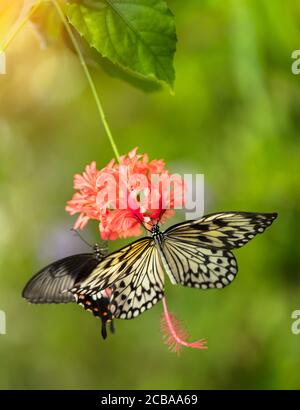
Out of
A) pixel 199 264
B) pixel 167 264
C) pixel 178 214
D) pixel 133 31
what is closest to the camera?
pixel 133 31

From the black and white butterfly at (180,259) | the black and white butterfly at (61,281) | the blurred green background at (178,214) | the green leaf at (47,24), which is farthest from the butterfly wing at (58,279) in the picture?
the blurred green background at (178,214)

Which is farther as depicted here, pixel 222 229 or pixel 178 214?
pixel 178 214

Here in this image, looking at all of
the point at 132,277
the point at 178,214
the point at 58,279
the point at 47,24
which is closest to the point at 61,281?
the point at 58,279

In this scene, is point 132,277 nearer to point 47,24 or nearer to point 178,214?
point 47,24

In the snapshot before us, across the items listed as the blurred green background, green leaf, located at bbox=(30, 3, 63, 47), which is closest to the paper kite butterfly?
green leaf, located at bbox=(30, 3, 63, 47)

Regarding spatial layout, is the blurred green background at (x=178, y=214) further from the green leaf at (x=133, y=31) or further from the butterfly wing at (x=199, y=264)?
the green leaf at (x=133, y=31)

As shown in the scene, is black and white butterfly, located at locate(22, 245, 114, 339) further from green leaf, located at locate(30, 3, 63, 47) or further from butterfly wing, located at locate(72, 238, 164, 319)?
green leaf, located at locate(30, 3, 63, 47)

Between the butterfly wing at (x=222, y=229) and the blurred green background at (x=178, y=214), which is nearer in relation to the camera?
the butterfly wing at (x=222, y=229)

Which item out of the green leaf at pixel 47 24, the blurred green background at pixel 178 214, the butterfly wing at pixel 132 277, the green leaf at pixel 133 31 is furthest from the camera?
the blurred green background at pixel 178 214
